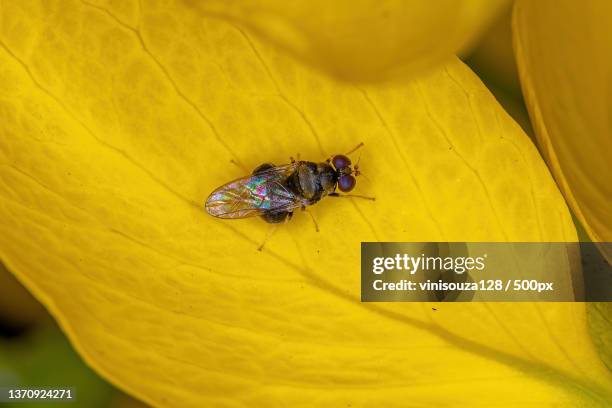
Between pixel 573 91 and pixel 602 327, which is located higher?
pixel 573 91

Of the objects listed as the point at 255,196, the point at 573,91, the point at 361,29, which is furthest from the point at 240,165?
the point at 573,91

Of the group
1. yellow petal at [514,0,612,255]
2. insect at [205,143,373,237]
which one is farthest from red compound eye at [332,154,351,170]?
yellow petal at [514,0,612,255]

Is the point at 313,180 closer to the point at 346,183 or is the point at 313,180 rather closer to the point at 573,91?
the point at 346,183

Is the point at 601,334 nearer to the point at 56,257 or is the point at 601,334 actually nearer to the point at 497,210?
the point at 497,210

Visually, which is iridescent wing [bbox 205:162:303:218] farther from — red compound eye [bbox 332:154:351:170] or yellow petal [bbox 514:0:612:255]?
yellow petal [bbox 514:0:612:255]

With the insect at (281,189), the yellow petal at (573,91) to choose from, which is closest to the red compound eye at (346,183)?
the insect at (281,189)

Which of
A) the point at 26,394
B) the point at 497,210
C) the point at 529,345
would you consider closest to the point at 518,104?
the point at 497,210

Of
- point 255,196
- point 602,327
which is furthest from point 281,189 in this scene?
point 602,327
